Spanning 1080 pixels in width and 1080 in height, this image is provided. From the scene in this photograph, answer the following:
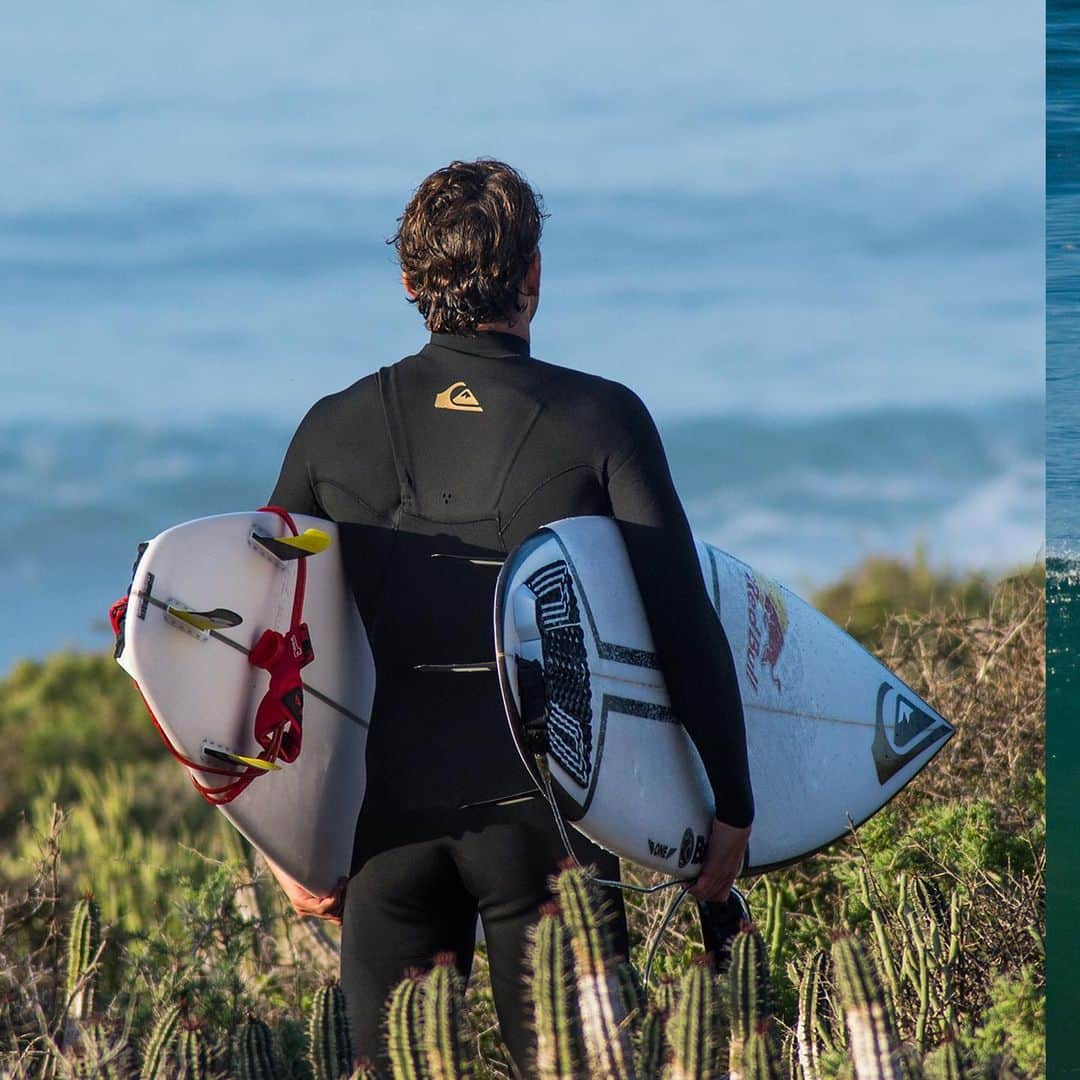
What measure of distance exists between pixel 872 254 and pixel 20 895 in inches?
1928

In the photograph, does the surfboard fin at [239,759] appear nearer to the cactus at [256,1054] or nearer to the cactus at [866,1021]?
the cactus at [256,1054]

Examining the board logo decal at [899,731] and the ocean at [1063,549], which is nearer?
the ocean at [1063,549]

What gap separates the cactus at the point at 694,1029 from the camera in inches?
104

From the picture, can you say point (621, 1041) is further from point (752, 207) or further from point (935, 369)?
point (752, 207)

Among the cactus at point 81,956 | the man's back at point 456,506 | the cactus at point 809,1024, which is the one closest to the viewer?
the man's back at point 456,506

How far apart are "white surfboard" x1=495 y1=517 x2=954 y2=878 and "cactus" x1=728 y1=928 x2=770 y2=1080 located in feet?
1.21

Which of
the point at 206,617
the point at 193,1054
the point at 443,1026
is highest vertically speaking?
the point at 206,617

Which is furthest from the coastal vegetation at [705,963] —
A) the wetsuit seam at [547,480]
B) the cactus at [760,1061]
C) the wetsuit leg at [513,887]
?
the wetsuit seam at [547,480]

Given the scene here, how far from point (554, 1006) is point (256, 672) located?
1.15m

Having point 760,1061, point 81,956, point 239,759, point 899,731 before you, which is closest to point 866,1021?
point 760,1061

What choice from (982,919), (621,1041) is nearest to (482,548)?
(621,1041)

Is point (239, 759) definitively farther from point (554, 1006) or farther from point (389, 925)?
point (554, 1006)

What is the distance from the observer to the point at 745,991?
2939 millimetres

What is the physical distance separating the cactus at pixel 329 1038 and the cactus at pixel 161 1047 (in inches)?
11.3
